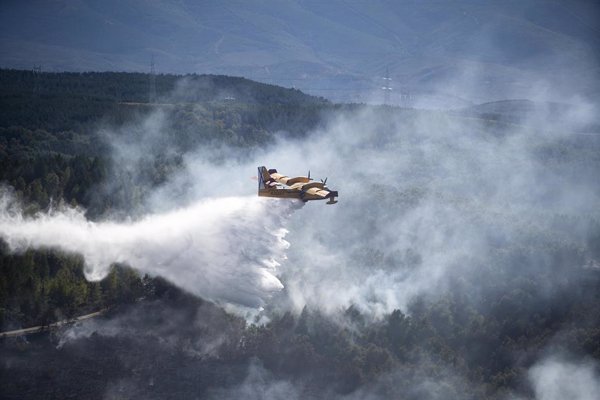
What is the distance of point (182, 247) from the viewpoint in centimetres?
9412

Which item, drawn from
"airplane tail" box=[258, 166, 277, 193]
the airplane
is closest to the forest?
"airplane tail" box=[258, 166, 277, 193]

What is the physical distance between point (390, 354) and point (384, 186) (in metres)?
51.9

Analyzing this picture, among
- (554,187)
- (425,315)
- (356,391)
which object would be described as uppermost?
(554,187)

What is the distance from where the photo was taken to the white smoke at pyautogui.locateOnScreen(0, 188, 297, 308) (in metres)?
90.7

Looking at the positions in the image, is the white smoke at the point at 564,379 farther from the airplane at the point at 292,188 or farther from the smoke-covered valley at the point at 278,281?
the airplane at the point at 292,188

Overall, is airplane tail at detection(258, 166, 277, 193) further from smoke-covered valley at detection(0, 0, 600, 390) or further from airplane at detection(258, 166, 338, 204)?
smoke-covered valley at detection(0, 0, 600, 390)

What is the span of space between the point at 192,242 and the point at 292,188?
18037mm

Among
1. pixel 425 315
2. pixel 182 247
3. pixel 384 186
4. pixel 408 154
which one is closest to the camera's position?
pixel 182 247

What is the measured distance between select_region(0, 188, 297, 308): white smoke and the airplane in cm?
318

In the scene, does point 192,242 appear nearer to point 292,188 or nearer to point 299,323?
point 292,188

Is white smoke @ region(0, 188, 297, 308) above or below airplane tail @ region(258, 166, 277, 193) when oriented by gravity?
below

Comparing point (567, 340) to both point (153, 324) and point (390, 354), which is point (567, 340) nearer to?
point (390, 354)

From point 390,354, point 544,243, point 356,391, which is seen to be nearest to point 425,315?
point 390,354

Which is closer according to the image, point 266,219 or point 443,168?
point 266,219
